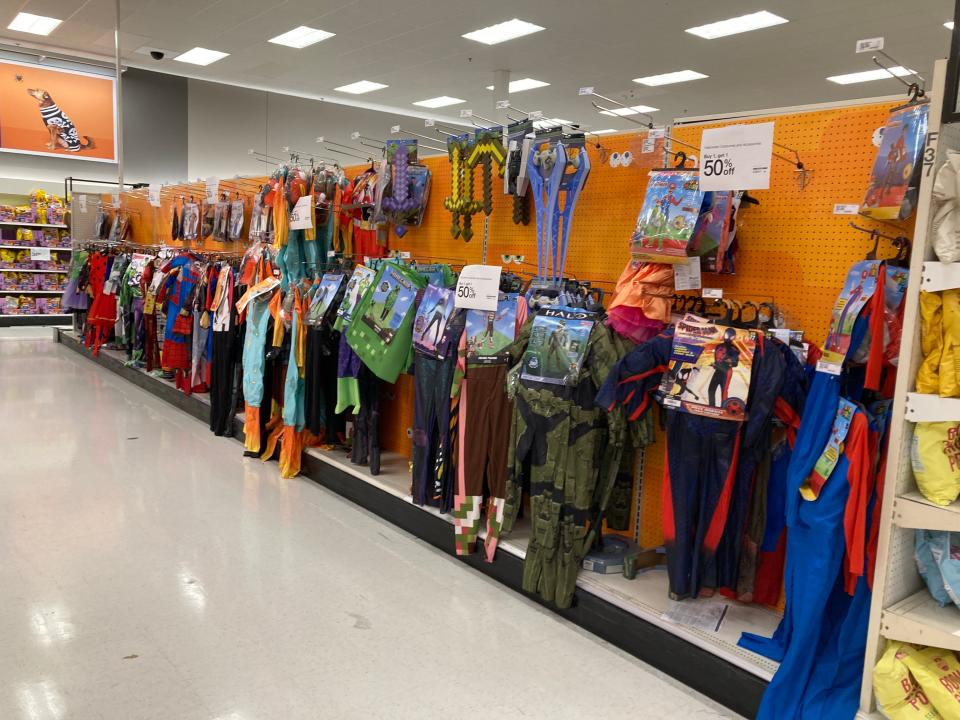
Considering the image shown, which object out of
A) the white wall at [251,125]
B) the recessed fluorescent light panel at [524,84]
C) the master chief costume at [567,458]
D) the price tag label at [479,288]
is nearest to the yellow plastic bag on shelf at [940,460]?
the master chief costume at [567,458]

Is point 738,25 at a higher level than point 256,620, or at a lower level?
higher

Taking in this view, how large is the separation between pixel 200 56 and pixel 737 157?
11.0 m

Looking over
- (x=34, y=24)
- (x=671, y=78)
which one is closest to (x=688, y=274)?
(x=671, y=78)

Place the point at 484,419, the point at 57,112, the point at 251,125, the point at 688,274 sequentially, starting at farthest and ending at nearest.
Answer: the point at 251,125
the point at 57,112
the point at 484,419
the point at 688,274

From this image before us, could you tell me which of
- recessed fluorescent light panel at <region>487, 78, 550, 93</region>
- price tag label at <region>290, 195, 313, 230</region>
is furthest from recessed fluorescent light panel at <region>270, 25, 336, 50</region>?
price tag label at <region>290, 195, 313, 230</region>

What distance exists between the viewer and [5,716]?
2338 millimetres

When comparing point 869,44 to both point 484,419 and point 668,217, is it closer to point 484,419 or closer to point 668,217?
point 668,217

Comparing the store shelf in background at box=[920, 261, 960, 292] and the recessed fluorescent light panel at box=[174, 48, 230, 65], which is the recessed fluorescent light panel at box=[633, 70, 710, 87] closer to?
the recessed fluorescent light panel at box=[174, 48, 230, 65]

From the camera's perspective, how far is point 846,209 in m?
2.55

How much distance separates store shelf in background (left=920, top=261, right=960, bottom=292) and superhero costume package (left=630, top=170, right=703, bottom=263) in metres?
0.81

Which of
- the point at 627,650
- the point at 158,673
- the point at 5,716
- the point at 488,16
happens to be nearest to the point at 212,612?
the point at 158,673

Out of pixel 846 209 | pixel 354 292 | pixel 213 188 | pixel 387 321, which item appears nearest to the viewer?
pixel 846 209

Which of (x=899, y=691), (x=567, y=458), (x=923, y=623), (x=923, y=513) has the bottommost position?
(x=899, y=691)

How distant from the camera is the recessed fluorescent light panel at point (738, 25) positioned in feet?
27.2
